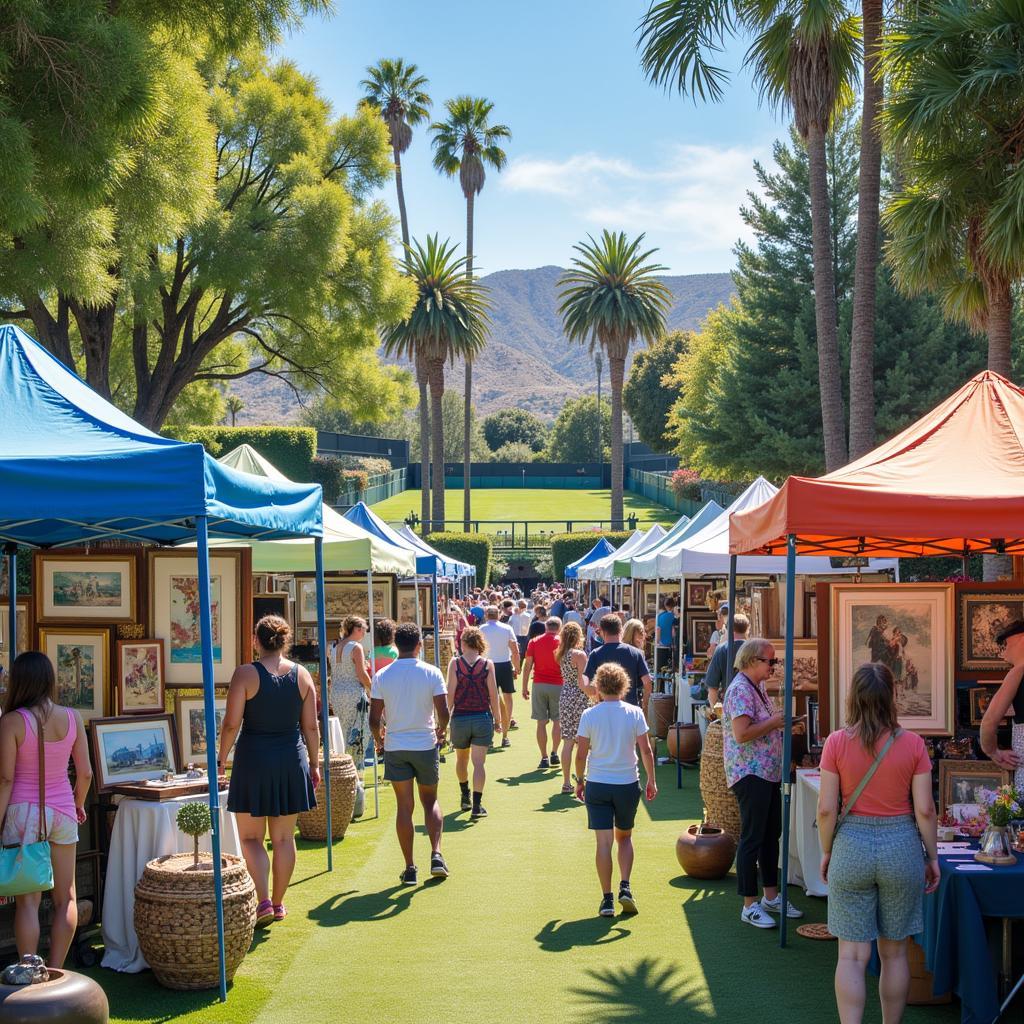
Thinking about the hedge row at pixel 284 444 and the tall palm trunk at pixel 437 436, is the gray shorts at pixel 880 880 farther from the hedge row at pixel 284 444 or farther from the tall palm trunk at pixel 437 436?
the hedge row at pixel 284 444

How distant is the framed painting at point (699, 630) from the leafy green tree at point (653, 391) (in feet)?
234

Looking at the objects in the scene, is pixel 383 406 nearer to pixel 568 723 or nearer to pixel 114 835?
pixel 568 723

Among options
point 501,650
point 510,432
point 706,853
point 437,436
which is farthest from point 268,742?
point 510,432

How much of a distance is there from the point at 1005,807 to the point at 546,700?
888cm

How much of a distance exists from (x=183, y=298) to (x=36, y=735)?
20.4 meters

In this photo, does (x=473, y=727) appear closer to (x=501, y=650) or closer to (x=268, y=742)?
(x=268, y=742)

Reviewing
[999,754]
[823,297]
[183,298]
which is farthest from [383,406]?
[999,754]

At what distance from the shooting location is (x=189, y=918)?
6590 millimetres

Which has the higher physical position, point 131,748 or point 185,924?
point 131,748

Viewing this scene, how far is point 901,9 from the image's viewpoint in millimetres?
17406

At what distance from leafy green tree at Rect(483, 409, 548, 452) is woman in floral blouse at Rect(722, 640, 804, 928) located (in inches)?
4959

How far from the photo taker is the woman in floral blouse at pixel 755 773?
793 centimetres

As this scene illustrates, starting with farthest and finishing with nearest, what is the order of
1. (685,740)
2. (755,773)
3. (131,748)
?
(685,740), (755,773), (131,748)

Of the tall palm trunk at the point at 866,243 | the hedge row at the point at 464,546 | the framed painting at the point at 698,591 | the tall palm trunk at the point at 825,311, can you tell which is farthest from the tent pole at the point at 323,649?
the hedge row at the point at 464,546
